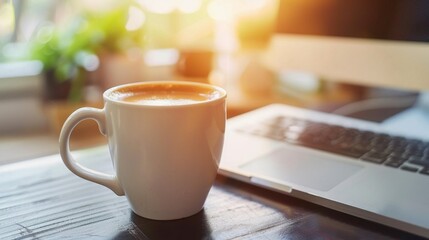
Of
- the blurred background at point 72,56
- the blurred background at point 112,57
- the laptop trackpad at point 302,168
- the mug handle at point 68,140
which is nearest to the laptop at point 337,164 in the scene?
the laptop trackpad at point 302,168

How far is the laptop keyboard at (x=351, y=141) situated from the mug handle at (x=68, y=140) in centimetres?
22

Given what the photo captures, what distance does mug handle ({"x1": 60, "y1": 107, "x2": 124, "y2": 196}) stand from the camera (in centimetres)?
37

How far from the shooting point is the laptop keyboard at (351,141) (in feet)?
1.52

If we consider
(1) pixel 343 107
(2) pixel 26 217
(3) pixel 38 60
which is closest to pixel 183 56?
(1) pixel 343 107

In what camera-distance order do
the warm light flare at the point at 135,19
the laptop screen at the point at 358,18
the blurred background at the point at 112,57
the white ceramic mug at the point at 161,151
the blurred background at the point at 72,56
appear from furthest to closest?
1. the warm light flare at the point at 135,19
2. the blurred background at the point at 72,56
3. the blurred background at the point at 112,57
4. the laptop screen at the point at 358,18
5. the white ceramic mug at the point at 161,151

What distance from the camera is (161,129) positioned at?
13.4 inches

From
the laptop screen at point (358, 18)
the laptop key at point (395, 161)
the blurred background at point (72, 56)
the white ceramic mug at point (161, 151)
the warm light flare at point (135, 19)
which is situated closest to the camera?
the white ceramic mug at point (161, 151)

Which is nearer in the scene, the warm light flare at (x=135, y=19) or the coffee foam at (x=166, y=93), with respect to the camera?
the coffee foam at (x=166, y=93)

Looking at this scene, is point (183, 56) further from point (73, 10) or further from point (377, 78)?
point (73, 10)

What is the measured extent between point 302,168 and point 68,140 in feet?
0.77

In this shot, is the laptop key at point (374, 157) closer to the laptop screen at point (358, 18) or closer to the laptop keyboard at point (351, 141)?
the laptop keyboard at point (351, 141)

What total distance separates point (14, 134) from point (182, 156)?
1.13 meters

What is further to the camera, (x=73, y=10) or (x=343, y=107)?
(x=73, y=10)

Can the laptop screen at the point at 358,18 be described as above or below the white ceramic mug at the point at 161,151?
above
